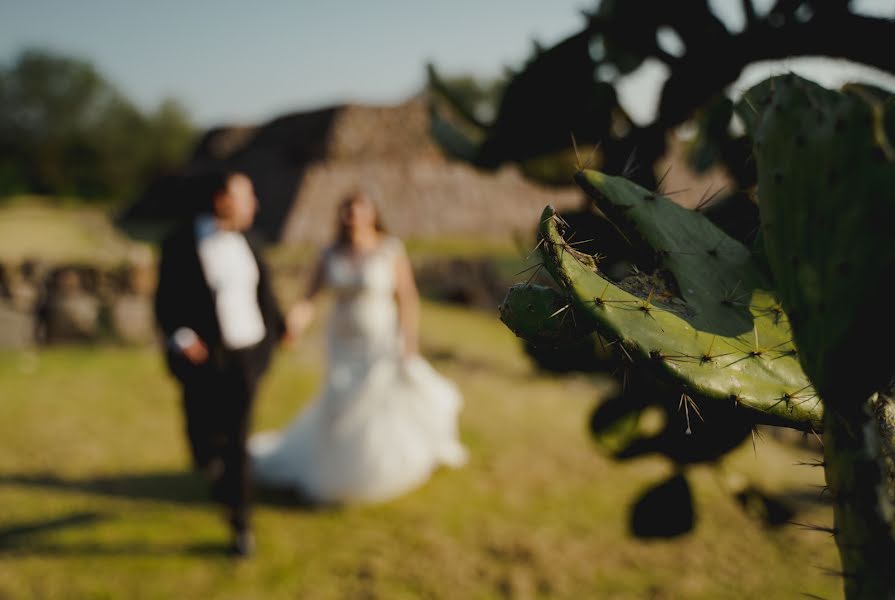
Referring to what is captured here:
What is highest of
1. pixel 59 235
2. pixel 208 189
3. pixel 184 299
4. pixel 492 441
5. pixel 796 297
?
pixel 796 297

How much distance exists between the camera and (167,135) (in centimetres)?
4309

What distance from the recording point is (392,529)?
11.3 ft

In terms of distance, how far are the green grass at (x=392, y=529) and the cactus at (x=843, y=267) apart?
171 cm

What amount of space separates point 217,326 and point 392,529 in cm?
136

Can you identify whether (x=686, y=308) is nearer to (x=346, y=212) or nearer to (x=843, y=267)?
(x=843, y=267)

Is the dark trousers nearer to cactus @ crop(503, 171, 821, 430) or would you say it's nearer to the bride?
the bride

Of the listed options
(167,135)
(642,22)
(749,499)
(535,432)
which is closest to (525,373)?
(535,432)

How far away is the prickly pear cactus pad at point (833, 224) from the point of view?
502mm

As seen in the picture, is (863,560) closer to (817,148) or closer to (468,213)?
(817,148)

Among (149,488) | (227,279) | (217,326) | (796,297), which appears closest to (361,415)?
(217,326)

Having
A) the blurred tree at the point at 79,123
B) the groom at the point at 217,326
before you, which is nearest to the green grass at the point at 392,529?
the groom at the point at 217,326

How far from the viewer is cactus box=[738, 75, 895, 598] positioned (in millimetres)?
506

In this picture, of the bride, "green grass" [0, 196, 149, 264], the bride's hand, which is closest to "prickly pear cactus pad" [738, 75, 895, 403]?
the bride's hand

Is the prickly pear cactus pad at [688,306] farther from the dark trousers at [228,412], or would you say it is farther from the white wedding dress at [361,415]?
the white wedding dress at [361,415]
